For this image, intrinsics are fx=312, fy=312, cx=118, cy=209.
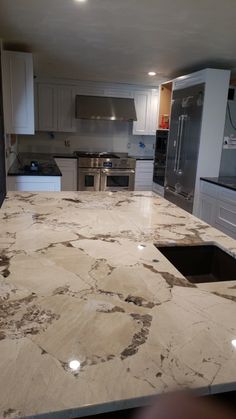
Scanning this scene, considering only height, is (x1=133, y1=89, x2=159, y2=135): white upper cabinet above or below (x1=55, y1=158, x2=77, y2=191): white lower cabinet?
above

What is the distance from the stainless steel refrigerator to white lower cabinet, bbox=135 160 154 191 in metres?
1.48

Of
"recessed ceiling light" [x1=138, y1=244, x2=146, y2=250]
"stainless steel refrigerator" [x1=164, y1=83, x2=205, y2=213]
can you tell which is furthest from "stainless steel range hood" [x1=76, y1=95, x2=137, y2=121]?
"recessed ceiling light" [x1=138, y1=244, x2=146, y2=250]

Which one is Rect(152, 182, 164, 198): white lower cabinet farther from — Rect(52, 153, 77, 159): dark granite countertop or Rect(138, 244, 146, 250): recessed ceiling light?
Rect(138, 244, 146, 250): recessed ceiling light

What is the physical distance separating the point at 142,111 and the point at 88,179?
Answer: 1669mm

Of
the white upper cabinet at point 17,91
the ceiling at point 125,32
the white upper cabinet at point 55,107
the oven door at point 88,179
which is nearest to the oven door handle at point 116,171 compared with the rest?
the oven door at point 88,179

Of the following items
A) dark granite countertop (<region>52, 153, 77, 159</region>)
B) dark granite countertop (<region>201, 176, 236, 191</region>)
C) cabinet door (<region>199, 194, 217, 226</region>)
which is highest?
dark granite countertop (<region>52, 153, 77, 159</region>)

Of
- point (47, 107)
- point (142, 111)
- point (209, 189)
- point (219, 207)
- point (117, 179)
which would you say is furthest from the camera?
point (142, 111)

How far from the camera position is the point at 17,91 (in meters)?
3.27

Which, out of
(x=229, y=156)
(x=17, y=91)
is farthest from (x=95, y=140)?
(x=229, y=156)

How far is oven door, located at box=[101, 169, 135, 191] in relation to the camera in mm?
5660

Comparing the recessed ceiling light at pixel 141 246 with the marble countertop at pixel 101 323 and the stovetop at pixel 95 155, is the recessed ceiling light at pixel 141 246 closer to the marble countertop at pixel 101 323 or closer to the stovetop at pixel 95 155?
the marble countertop at pixel 101 323

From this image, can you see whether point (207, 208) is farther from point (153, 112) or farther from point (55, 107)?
point (55, 107)

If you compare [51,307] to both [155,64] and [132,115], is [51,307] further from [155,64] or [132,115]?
[132,115]

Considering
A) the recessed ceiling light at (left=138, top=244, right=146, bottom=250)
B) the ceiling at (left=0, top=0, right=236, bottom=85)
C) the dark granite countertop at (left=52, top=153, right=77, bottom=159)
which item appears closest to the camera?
the recessed ceiling light at (left=138, top=244, right=146, bottom=250)
